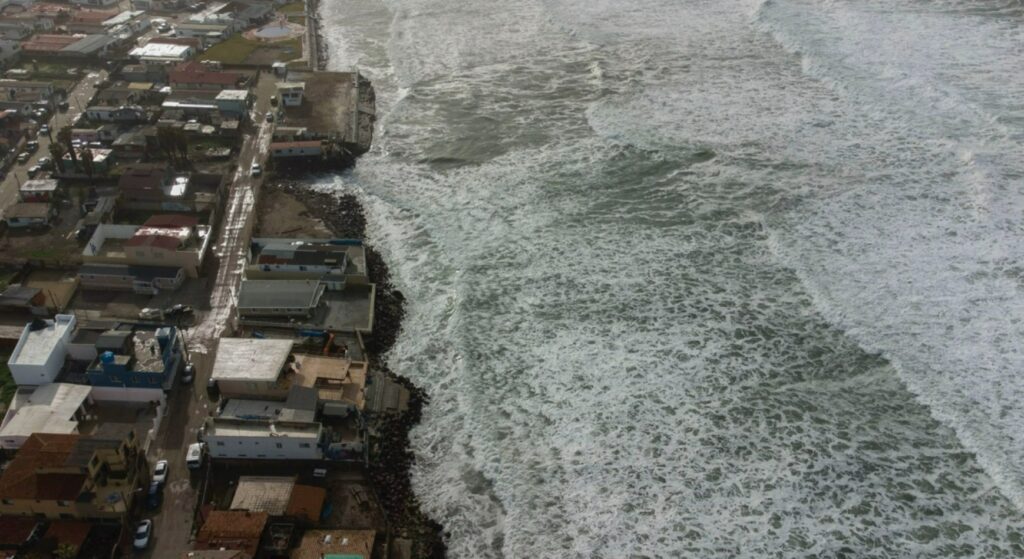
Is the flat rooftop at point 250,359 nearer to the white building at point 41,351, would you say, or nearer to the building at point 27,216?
the white building at point 41,351

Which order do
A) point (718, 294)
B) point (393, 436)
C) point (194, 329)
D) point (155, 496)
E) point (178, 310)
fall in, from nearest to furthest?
point (155, 496) → point (393, 436) → point (194, 329) → point (178, 310) → point (718, 294)

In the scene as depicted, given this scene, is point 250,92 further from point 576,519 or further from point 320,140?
point 576,519

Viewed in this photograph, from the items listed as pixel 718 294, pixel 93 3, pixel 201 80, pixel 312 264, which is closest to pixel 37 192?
pixel 201 80

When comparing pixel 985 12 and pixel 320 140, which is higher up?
pixel 985 12

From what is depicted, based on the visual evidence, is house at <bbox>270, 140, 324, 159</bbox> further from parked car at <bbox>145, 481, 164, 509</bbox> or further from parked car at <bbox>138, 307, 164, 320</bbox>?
parked car at <bbox>145, 481, 164, 509</bbox>

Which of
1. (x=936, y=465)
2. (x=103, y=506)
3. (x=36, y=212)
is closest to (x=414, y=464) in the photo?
(x=103, y=506)

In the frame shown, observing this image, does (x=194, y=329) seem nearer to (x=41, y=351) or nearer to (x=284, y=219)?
(x=41, y=351)

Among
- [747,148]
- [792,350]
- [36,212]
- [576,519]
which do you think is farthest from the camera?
[747,148]
